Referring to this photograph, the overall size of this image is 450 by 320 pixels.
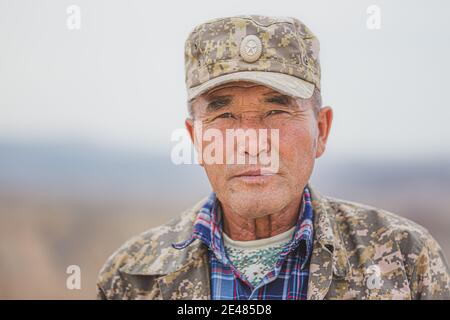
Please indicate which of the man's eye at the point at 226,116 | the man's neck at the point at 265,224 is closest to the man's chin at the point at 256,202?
the man's neck at the point at 265,224

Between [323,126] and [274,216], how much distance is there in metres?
0.35

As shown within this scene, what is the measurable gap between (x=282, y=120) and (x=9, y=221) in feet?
4.05

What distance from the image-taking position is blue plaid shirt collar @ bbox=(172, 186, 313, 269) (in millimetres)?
1528

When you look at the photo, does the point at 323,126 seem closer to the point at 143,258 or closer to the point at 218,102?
the point at 218,102

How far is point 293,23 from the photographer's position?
1.52 m

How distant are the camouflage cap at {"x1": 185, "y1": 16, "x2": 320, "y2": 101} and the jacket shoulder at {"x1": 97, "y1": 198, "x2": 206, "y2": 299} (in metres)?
0.52

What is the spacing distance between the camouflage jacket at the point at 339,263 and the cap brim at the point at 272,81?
387mm

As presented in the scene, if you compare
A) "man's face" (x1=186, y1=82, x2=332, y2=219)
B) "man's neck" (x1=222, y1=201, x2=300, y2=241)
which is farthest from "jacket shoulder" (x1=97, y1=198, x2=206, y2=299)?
"man's face" (x1=186, y1=82, x2=332, y2=219)

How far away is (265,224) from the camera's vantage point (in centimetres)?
162

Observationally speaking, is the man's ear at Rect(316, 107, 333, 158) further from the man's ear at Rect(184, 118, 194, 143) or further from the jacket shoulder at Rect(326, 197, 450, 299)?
the man's ear at Rect(184, 118, 194, 143)

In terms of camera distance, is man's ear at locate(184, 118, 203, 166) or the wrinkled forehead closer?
the wrinkled forehead

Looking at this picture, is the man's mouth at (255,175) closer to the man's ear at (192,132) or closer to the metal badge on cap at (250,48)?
the man's ear at (192,132)
